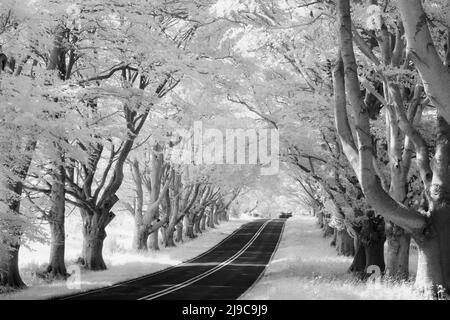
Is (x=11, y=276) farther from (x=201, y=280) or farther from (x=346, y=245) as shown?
(x=346, y=245)

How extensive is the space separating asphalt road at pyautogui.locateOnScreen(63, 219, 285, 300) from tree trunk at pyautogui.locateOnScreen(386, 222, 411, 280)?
5255 millimetres

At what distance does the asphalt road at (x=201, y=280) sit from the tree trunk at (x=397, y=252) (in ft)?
17.2

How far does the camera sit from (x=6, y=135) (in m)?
12.1

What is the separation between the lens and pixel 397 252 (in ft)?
48.2

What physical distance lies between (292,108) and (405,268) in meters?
6.38

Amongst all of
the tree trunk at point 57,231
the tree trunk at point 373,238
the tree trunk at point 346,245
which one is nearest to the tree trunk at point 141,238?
the tree trunk at point 57,231

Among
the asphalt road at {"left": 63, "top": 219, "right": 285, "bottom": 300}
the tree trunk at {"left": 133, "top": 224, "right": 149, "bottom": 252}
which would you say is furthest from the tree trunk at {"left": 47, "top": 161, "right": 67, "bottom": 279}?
the tree trunk at {"left": 133, "top": 224, "right": 149, "bottom": 252}

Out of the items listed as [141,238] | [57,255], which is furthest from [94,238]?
[141,238]

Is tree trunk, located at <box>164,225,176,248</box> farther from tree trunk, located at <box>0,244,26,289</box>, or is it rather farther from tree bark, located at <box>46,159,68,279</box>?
tree trunk, located at <box>0,244,26,289</box>

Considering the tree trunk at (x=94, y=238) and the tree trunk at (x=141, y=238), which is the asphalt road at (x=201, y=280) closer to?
the tree trunk at (x=94, y=238)

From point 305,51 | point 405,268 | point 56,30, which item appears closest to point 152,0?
point 56,30

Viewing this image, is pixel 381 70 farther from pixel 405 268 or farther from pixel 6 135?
pixel 6 135

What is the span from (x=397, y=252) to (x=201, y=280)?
35.5ft
